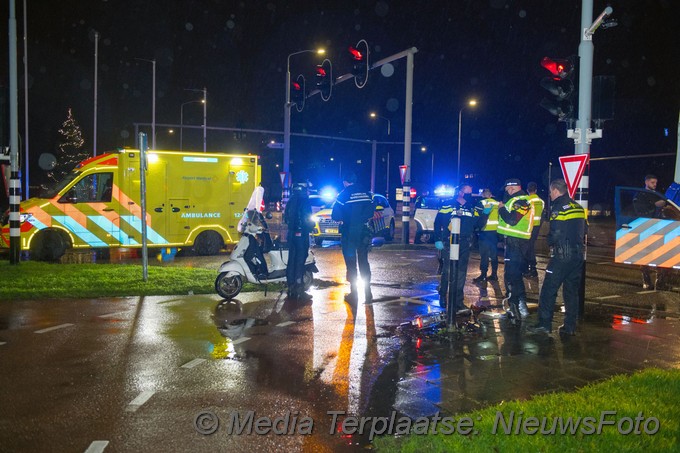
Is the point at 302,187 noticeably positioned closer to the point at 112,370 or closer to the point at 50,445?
the point at 112,370

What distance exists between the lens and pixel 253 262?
33.4 feet

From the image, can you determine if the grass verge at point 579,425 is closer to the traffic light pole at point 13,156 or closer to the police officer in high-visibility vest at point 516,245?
the police officer in high-visibility vest at point 516,245

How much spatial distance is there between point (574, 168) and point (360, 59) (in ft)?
28.2

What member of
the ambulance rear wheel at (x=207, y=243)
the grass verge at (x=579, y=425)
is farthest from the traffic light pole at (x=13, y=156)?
the grass verge at (x=579, y=425)

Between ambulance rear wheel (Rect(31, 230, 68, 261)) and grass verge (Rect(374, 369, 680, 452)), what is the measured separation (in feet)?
40.5

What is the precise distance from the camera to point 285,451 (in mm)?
4297

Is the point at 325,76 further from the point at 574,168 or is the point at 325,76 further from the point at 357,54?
the point at 574,168

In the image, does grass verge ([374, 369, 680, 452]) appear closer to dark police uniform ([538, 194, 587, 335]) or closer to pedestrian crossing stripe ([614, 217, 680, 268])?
dark police uniform ([538, 194, 587, 335])

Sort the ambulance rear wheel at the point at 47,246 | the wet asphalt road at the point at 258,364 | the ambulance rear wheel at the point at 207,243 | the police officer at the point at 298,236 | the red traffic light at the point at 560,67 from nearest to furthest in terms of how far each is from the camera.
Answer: the wet asphalt road at the point at 258,364 < the red traffic light at the point at 560,67 < the police officer at the point at 298,236 < the ambulance rear wheel at the point at 47,246 < the ambulance rear wheel at the point at 207,243

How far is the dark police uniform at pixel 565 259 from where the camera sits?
7535 millimetres

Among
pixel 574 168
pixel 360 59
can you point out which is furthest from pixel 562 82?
pixel 360 59

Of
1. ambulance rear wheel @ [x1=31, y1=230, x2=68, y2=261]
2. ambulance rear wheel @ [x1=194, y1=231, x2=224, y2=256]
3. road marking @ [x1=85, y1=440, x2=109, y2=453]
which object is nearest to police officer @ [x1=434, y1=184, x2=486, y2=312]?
road marking @ [x1=85, y1=440, x2=109, y2=453]

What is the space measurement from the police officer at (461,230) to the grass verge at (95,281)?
3528mm

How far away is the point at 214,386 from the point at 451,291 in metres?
3.18
